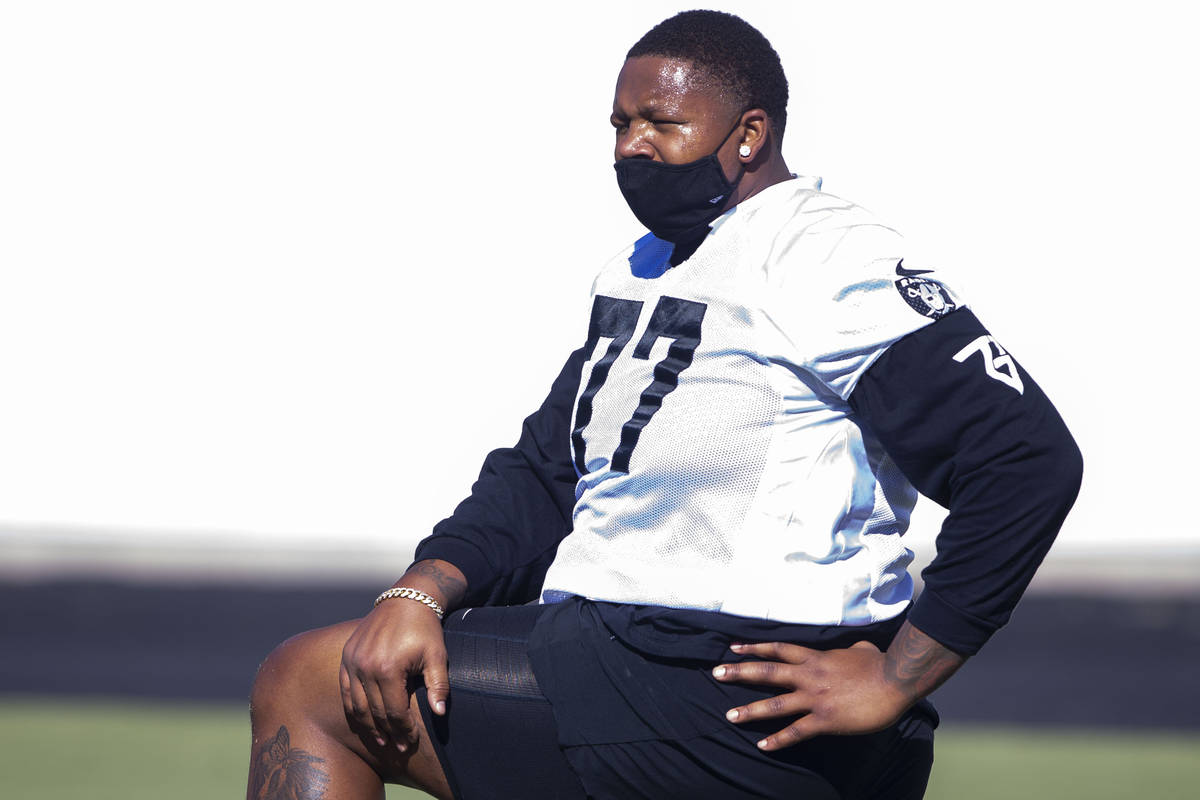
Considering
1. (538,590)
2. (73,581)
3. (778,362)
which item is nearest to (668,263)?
(778,362)

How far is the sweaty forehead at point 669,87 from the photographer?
1.94 meters

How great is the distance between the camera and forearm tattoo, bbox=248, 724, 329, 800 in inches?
72.2

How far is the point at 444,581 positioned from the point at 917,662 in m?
0.70

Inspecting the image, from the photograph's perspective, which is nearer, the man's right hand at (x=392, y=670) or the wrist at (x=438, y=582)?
the man's right hand at (x=392, y=670)

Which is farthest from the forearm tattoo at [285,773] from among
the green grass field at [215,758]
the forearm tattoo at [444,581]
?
the green grass field at [215,758]

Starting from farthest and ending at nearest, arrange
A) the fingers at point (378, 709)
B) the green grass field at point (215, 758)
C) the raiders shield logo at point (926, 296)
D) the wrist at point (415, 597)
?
the green grass field at point (215, 758) < the wrist at point (415, 597) < the fingers at point (378, 709) < the raiders shield logo at point (926, 296)

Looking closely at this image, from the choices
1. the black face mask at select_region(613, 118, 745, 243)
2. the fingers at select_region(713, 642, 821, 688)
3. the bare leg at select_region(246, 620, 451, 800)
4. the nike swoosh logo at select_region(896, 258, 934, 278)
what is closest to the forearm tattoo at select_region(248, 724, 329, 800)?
the bare leg at select_region(246, 620, 451, 800)

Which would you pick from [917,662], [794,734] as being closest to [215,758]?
[794,734]

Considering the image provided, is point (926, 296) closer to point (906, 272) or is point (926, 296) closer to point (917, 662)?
point (906, 272)

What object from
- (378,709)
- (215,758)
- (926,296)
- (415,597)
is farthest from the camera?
(215,758)

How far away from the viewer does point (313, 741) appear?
1867 mm

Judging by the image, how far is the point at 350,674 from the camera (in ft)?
5.97

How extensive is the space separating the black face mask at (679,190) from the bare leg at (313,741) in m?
0.75

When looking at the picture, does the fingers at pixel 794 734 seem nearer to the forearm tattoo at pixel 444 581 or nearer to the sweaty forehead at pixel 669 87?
the forearm tattoo at pixel 444 581
